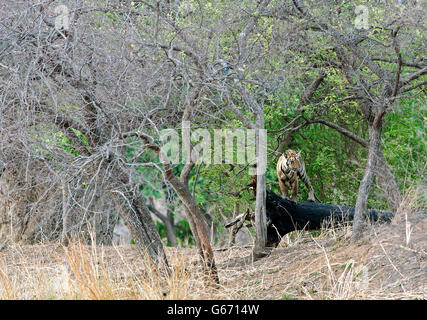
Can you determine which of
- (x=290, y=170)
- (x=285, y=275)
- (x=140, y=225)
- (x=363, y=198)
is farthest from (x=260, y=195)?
(x=140, y=225)

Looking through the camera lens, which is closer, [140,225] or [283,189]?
[140,225]

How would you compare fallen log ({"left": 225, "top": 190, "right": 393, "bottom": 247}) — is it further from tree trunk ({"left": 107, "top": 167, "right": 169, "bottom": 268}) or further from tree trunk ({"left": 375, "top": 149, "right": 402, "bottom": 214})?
tree trunk ({"left": 107, "top": 167, "right": 169, "bottom": 268})

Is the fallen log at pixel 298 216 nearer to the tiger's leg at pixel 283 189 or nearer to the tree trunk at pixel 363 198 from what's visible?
the tiger's leg at pixel 283 189

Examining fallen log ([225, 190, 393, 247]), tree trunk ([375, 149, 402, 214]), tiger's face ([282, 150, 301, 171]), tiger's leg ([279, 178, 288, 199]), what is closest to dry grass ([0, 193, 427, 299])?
fallen log ([225, 190, 393, 247])

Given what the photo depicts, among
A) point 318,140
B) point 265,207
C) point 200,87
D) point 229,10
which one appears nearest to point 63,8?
point 200,87

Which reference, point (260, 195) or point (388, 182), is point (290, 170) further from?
point (388, 182)

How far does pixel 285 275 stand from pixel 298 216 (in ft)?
4.59

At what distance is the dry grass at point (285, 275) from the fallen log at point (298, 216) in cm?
31

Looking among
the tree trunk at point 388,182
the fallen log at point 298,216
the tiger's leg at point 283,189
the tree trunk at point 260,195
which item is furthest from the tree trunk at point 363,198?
the tiger's leg at point 283,189

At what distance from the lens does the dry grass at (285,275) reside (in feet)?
19.2

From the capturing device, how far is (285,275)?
7.45m

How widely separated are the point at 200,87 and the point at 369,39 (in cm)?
267

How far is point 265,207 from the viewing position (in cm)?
820

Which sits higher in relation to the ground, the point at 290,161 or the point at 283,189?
the point at 290,161
